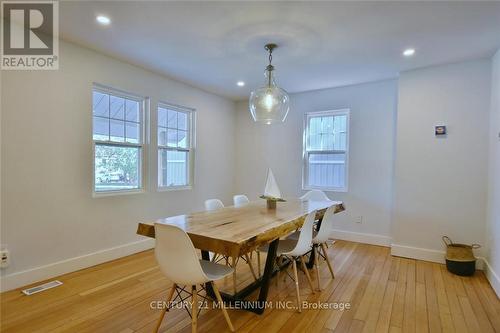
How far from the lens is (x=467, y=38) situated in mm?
2713

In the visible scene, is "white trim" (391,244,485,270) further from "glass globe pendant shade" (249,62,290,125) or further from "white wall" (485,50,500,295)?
"glass globe pendant shade" (249,62,290,125)

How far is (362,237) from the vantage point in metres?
4.31

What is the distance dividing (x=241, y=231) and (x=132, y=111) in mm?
2720

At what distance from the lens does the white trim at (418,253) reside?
3.47m

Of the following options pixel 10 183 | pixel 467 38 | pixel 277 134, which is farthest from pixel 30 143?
pixel 467 38

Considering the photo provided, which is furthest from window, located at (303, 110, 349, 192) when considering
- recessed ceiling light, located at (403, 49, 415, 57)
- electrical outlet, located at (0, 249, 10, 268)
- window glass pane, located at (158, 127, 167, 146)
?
electrical outlet, located at (0, 249, 10, 268)

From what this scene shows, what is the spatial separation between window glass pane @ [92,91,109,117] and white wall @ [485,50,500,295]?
461 cm

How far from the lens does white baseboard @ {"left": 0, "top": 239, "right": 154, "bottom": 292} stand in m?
2.56

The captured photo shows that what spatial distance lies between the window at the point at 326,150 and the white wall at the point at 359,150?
11 centimetres

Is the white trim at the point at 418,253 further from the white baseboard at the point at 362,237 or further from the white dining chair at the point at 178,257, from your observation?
the white dining chair at the point at 178,257

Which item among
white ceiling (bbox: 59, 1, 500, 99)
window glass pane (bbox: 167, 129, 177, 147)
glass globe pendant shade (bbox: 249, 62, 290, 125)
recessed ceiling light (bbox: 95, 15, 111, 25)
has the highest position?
recessed ceiling light (bbox: 95, 15, 111, 25)

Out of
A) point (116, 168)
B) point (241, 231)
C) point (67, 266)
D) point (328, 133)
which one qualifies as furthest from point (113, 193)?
point (328, 133)

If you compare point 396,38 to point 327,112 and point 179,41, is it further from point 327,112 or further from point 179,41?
point 179,41

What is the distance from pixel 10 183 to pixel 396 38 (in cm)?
411
